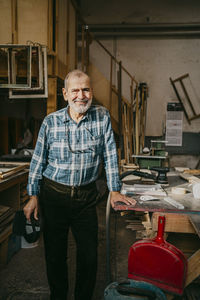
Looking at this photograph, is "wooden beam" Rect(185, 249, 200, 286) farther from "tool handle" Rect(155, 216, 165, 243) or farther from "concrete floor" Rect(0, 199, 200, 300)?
"concrete floor" Rect(0, 199, 200, 300)

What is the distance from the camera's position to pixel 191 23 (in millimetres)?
6848


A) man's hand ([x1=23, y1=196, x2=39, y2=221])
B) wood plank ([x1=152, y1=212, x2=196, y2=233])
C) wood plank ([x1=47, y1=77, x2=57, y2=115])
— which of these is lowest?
wood plank ([x1=152, y1=212, x2=196, y2=233])

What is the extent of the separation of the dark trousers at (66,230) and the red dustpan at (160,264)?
0.39m

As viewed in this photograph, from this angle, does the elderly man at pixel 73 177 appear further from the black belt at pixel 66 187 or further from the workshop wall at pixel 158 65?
the workshop wall at pixel 158 65

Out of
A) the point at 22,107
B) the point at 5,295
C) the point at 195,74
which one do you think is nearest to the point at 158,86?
the point at 195,74

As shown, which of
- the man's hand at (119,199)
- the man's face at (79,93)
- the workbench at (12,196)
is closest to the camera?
the man's face at (79,93)

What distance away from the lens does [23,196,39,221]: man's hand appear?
1.90m

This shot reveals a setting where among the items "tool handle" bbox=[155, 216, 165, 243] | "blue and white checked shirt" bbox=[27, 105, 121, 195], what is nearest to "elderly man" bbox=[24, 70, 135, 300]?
"blue and white checked shirt" bbox=[27, 105, 121, 195]

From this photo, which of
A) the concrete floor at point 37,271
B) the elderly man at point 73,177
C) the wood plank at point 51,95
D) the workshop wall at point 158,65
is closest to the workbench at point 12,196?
the concrete floor at point 37,271

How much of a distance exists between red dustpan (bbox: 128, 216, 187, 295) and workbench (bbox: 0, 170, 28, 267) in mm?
1636

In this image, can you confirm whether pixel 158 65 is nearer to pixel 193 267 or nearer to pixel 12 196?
pixel 12 196

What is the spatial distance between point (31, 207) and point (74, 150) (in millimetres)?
568

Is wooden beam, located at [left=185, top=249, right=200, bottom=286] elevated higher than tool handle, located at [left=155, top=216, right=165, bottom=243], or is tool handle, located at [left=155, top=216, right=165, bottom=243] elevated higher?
tool handle, located at [left=155, top=216, right=165, bottom=243]

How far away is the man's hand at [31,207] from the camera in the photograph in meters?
1.90
